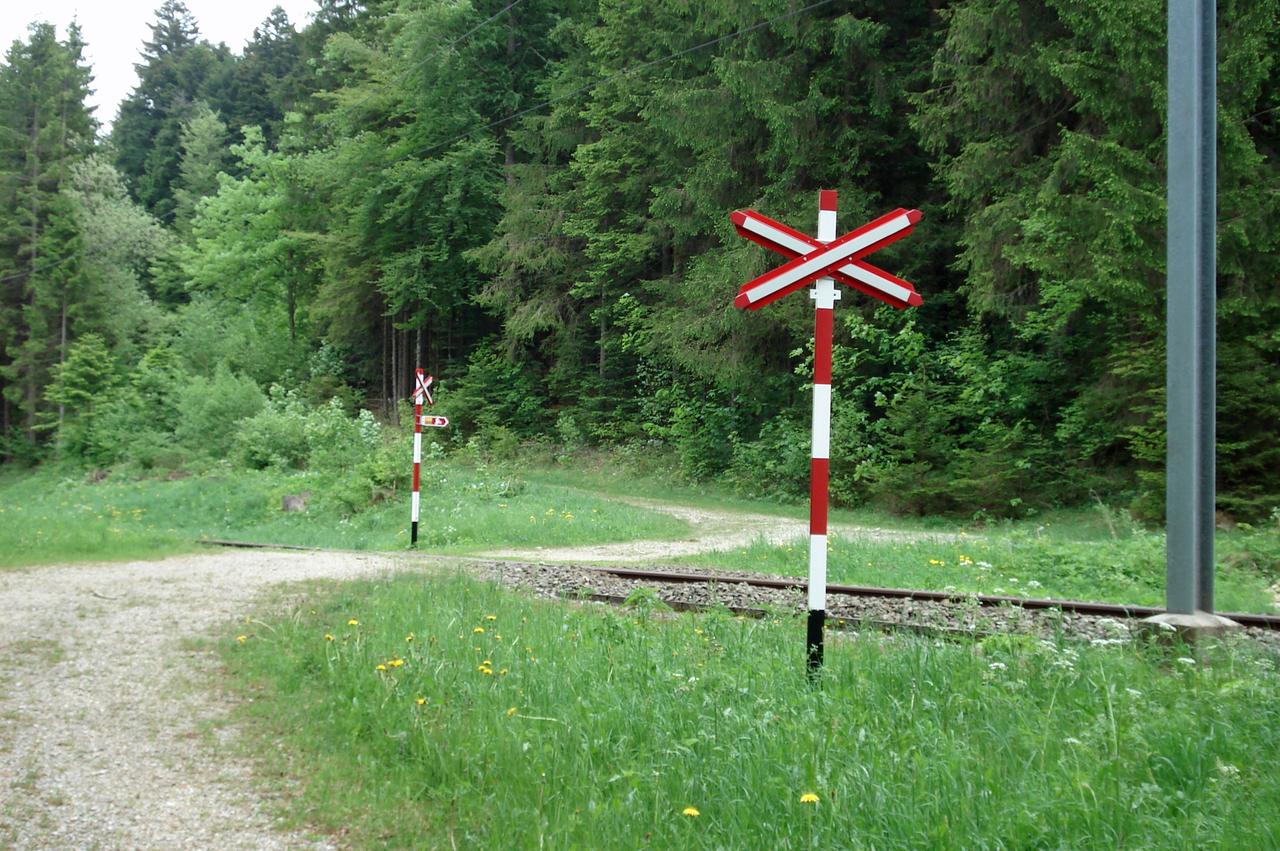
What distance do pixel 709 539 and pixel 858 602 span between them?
7107 millimetres

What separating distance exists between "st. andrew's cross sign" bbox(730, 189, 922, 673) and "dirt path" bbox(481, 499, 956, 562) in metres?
7.94

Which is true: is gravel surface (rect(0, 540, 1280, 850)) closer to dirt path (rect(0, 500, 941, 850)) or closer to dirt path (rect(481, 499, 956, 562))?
dirt path (rect(0, 500, 941, 850))

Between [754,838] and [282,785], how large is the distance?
258 cm

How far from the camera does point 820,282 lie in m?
→ 5.40

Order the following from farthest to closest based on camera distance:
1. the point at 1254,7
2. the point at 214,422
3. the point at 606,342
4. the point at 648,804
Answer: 1. the point at 214,422
2. the point at 606,342
3. the point at 1254,7
4. the point at 648,804

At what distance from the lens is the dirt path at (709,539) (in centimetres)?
1391

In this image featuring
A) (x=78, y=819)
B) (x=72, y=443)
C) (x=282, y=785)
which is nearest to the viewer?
(x=78, y=819)

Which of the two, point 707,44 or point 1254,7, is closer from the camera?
point 1254,7

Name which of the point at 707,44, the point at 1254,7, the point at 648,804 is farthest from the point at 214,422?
the point at 648,804

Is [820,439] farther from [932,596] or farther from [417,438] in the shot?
[417,438]

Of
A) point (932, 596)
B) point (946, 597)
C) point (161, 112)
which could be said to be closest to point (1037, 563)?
point (932, 596)

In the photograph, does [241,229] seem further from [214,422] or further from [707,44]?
[707,44]

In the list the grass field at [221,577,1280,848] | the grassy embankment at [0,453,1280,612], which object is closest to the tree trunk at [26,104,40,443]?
the grassy embankment at [0,453,1280,612]

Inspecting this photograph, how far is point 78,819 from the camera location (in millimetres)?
4480
